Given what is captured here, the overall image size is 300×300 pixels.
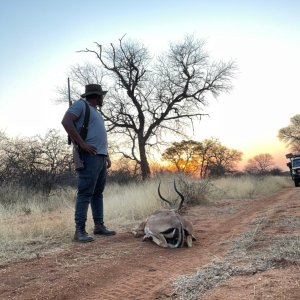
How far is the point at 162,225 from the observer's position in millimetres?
5590

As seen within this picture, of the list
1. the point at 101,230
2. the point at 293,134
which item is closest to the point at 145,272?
the point at 101,230

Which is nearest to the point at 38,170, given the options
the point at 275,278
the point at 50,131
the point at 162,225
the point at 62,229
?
the point at 50,131

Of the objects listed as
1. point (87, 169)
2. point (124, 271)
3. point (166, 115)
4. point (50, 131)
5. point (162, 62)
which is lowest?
point (124, 271)

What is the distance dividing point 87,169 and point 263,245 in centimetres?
255

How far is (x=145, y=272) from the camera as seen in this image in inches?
158

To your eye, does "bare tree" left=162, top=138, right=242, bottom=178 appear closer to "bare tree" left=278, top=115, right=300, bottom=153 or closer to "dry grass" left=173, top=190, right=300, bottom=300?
"bare tree" left=278, top=115, right=300, bottom=153

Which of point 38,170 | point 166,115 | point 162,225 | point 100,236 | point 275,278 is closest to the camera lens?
point 275,278

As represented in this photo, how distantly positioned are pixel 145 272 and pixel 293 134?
5194cm

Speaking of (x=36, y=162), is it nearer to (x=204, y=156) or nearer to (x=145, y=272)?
(x=145, y=272)

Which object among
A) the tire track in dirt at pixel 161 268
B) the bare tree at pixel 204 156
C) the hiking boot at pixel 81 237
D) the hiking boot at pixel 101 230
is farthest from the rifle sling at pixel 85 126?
the bare tree at pixel 204 156

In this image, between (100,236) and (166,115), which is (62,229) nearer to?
(100,236)

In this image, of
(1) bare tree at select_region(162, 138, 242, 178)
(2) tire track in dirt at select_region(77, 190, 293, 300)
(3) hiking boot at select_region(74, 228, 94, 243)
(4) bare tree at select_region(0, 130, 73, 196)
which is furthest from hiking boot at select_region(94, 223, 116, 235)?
(1) bare tree at select_region(162, 138, 242, 178)

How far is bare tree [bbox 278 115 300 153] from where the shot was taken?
51.6 metres

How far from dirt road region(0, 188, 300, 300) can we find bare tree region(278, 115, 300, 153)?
4850 centimetres
